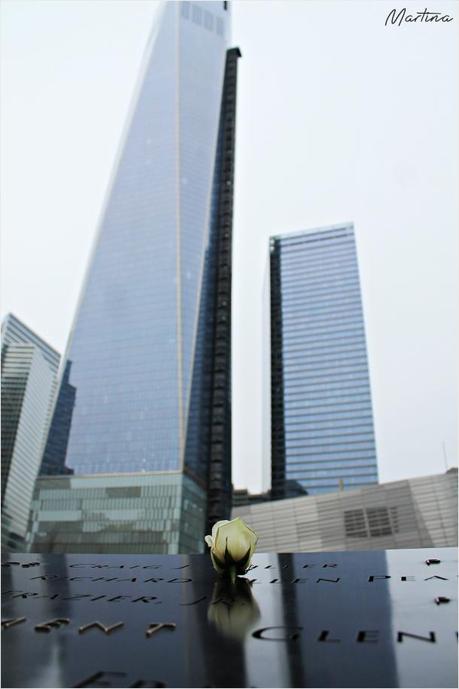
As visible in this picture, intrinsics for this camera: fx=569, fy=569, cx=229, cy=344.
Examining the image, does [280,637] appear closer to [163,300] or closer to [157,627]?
[157,627]

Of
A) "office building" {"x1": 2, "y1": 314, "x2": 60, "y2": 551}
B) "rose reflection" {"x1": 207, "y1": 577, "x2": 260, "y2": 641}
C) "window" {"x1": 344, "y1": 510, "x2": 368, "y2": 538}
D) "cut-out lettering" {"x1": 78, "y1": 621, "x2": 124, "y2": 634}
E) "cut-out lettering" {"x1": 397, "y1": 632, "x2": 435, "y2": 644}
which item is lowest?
"cut-out lettering" {"x1": 78, "y1": 621, "x2": 124, "y2": 634}

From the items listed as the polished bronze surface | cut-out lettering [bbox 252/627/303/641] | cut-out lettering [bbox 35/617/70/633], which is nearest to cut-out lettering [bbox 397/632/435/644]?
the polished bronze surface

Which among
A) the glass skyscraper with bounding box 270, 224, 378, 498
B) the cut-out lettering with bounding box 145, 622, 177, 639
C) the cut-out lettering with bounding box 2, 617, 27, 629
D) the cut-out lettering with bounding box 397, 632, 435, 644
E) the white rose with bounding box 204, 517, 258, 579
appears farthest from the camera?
the glass skyscraper with bounding box 270, 224, 378, 498

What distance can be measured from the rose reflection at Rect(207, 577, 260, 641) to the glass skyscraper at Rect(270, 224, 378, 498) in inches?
5206

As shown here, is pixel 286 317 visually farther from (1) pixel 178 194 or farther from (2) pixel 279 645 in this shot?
(2) pixel 279 645

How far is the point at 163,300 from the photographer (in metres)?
103

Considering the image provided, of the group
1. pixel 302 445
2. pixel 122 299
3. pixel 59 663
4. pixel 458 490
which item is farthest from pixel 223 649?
pixel 302 445

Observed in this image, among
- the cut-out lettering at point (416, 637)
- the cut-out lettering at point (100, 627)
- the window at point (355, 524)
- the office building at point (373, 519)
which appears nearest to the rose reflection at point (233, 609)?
the cut-out lettering at point (100, 627)

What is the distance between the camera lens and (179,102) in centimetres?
11856

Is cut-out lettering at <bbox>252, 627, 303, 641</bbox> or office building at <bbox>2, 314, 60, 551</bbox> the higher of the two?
office building at <bbox>2, 314, 60, 551</bbox>

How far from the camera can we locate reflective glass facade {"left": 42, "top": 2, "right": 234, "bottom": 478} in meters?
95.1

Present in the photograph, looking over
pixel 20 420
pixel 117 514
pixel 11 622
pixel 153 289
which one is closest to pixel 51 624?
pixel 11 622

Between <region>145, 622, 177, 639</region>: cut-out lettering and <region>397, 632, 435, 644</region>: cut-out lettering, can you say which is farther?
<region>145, 622, 177, 639</region>: cut-out lettering

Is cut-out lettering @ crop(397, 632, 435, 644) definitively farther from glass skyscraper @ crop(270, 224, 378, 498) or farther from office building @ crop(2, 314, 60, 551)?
glass skyscraper @ crop(270, 224, 378, 498)
